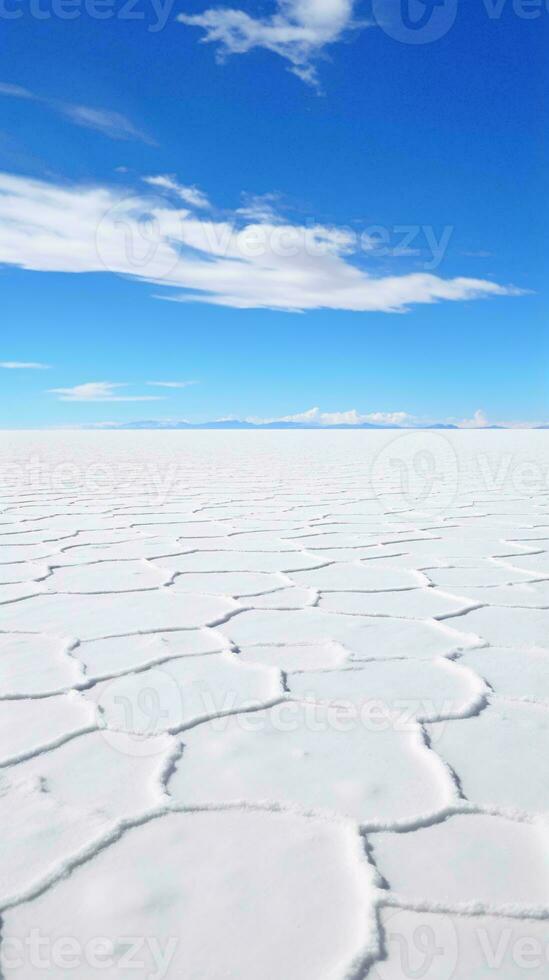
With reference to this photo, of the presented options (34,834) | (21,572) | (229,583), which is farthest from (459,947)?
(21,572)

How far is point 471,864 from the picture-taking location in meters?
0.87

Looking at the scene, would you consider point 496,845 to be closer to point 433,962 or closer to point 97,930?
point 433,962

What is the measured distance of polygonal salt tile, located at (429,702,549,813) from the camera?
102cm

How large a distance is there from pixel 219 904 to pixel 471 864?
11.0 inches

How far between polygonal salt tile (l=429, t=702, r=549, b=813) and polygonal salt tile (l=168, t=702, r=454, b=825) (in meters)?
0.04

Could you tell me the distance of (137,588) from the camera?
86.0 inches

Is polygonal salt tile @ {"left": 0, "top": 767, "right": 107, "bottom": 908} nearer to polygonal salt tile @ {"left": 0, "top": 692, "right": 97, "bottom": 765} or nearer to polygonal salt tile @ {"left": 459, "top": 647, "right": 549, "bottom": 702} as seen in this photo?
polygonal salt tile @ {"left": 0, "top": 692, "right": 97, "bottom": 765}

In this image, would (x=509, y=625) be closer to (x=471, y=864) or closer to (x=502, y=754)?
(x=502, y=754)

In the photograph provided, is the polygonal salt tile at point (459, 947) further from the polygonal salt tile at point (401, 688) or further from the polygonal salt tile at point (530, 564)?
the polygonal salt tile at point (530, 564)

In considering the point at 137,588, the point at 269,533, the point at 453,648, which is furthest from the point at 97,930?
the point at 269,533

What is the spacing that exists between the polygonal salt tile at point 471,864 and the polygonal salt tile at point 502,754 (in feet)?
0.21

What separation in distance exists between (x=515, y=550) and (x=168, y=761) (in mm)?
1964

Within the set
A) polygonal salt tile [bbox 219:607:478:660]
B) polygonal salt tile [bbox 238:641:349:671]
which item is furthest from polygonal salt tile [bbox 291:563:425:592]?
polygonal salt tile [bbox 238:641:349:671]

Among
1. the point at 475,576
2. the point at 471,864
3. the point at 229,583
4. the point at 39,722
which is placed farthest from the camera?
the point at 475,576
